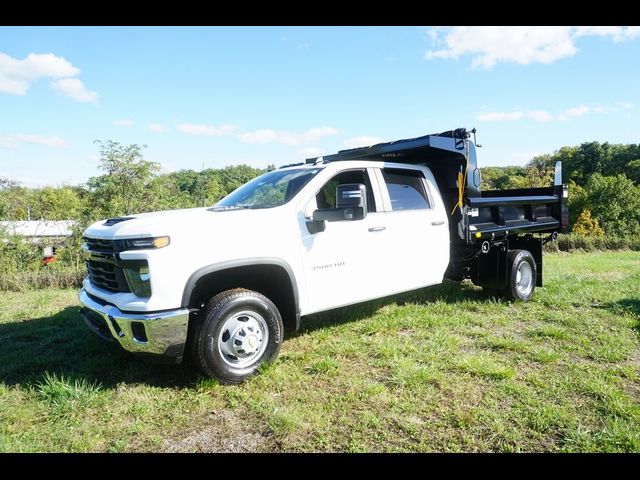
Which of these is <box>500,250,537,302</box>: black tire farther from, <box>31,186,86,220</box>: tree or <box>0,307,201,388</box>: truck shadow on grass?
<box>31,186,86,220</box>: tree

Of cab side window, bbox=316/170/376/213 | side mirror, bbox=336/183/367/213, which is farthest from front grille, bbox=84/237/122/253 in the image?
cab side window, bbox=316/170/376/213

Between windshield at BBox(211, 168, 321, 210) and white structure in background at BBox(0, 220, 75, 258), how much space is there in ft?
22.1

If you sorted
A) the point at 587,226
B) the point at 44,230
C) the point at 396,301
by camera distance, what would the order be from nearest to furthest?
1. the point at 396,301
2. the point at 44,230
3. the point at 587,226

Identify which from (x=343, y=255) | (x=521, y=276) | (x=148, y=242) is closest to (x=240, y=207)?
(x=343, y=255)

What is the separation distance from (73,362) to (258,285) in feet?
6.71

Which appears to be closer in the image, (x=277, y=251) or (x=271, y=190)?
(x=277, y=251)

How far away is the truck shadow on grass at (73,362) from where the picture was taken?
12.3 ft

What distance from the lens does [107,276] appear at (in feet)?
12.0

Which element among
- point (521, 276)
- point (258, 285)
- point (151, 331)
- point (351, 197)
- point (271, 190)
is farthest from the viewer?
point (521, 276)

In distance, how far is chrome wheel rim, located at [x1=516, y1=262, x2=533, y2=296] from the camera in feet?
21.2

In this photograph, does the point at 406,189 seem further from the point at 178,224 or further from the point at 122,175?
the point at 122,175

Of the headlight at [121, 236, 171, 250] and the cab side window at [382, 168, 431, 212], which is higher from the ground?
the cab side window at [382, 168, 431, 212]

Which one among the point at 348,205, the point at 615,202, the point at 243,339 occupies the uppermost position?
the point at 615,202
